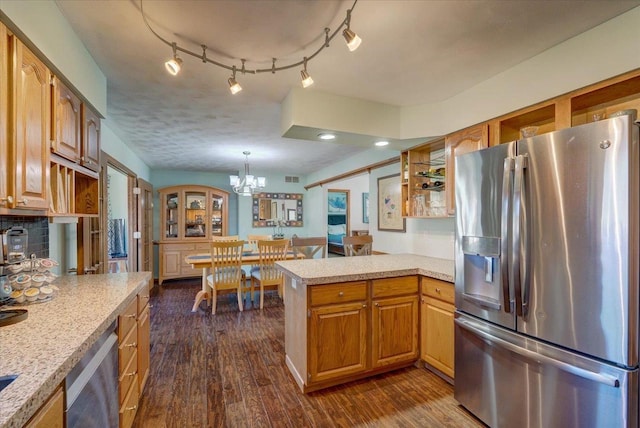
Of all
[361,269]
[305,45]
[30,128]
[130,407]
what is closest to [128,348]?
[130,407]

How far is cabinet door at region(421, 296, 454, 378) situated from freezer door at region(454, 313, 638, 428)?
0.65 ft

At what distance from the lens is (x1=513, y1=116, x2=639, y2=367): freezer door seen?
1214mm

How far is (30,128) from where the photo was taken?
1.31 meters

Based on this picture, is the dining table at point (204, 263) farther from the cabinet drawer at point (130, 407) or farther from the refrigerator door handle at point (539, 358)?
the refrigerator door handle at point (539, 358)

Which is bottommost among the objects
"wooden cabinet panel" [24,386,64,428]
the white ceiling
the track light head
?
"wooden cabinet panel" [24,386,64,428]

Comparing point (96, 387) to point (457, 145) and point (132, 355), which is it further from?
point (457, 145)

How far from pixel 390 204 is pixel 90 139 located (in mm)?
3213

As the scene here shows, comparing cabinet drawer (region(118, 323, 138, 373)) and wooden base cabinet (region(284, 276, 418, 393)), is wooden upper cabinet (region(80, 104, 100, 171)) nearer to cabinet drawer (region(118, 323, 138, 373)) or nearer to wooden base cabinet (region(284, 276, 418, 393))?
cabinet drawer (region(118, 323, 138, 373))

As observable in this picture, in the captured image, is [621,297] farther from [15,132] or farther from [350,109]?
[15,132]

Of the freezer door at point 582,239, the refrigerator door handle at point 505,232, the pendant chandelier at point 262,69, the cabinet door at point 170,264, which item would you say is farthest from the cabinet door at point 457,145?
the cabinet door at point 170,264

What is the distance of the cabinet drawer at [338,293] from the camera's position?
207 cm

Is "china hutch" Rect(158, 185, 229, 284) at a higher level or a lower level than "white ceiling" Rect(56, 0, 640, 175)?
lower

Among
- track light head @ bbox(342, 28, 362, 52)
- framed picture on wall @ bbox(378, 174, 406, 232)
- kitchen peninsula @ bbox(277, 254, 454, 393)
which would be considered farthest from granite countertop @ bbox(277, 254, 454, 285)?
track light head @ bbox(342, 28, 362, 52)

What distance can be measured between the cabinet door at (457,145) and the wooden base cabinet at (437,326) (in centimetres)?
67
